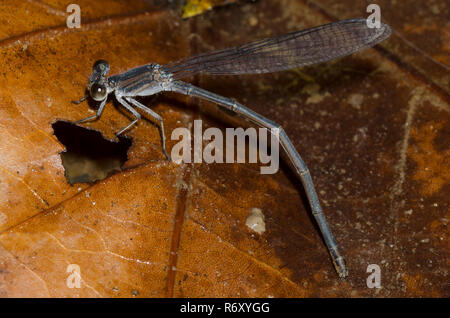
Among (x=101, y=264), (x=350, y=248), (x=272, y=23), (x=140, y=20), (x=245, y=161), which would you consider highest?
(x=272, y=23)

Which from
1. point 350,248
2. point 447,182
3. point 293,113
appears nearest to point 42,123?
point 293,113

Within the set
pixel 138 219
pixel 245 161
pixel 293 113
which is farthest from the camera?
pixel 293 113

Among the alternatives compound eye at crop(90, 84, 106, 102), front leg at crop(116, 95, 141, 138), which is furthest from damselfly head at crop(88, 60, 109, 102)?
front leg at crop(116, 95, 141, 138)

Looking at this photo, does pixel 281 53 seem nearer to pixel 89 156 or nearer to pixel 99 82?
pixel 99 82

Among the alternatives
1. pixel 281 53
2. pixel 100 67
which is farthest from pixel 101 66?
pixel 281 53

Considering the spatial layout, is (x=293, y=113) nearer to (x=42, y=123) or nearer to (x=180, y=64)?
(x=180, y=64)

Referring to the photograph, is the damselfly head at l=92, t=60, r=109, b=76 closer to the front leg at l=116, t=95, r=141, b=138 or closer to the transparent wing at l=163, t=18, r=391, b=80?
the front leg at l=116, t=95, r=141, b=138

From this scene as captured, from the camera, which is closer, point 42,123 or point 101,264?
point 101,264
